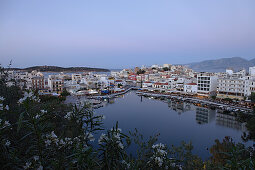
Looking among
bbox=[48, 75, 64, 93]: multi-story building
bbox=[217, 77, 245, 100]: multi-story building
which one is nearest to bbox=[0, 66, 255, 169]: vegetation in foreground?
bbox=[217, 77, 245, 100]: multi-story building

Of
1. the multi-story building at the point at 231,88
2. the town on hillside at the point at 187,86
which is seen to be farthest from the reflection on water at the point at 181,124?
the town on hillside at the point at 187,86

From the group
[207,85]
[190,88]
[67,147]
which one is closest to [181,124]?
[207,85]

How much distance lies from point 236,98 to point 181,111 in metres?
6.36

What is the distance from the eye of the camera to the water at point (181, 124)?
9.29m

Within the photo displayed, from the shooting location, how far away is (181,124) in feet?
38.4

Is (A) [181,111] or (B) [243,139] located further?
(A) [181,111]

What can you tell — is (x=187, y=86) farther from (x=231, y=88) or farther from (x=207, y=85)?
(x=231, y=88)

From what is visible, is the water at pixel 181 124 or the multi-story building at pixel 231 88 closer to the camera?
the water at pixel 181 124

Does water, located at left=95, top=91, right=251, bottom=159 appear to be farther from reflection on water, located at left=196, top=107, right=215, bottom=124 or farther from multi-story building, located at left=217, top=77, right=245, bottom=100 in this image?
multi-story building, located at left=217, top=77, right=245, bottom=100

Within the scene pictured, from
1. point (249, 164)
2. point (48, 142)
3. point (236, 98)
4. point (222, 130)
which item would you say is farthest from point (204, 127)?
point (48, 142)

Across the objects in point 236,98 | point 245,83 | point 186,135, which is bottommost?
point 186,135

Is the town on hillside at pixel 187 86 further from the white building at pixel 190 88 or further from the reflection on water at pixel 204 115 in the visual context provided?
the reflection on water at pixel 204 115

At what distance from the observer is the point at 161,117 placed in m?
13.4

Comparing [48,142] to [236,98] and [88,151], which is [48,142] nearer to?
[88,151]
